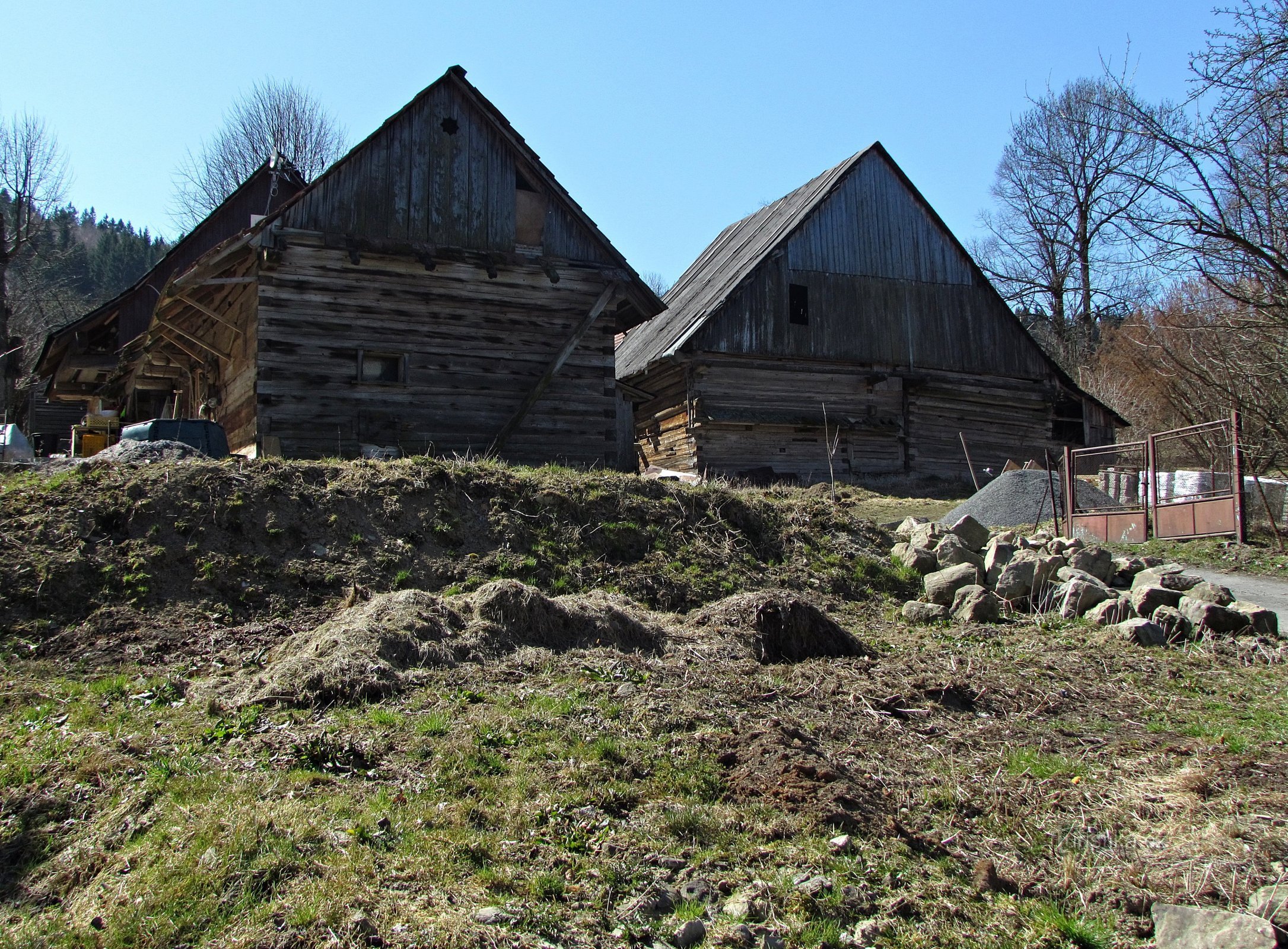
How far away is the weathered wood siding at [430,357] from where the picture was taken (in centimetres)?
1389

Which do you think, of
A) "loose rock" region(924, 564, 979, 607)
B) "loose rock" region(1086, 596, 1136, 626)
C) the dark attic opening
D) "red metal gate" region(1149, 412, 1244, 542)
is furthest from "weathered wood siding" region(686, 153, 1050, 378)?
"loose rock" region(1086, 596, 1136, 626)

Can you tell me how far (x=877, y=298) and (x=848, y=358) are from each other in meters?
1.81

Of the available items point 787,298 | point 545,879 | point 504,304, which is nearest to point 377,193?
point 504,304

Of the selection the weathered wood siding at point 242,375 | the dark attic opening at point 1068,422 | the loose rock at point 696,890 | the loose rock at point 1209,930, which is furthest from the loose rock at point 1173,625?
the dark attic opening at point 1068,422

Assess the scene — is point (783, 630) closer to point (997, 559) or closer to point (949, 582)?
point (949, 582)

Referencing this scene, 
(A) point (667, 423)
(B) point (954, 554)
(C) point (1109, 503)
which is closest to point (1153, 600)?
(B) point (954, 554)

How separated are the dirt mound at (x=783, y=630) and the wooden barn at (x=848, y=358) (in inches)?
471

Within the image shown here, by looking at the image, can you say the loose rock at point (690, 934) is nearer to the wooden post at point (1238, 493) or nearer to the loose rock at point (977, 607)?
the loose rock at point (977, 607)

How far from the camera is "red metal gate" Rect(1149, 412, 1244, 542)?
42.8ft

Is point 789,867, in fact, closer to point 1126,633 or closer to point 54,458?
point 1126,633

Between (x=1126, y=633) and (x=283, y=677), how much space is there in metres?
7.28

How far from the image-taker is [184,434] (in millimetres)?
12531

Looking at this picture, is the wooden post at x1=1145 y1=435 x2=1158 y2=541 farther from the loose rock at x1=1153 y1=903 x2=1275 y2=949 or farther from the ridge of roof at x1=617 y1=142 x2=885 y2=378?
the loose rock at x1=1153 y1=903 x2=1275 y2=949

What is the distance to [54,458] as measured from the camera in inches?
406
